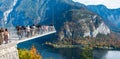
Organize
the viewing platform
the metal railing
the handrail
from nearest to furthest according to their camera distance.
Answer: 1. the viewing platform
2. the metal railing
3. the handrail

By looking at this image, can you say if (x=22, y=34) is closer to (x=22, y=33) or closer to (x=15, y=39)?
(x=22, y=33)

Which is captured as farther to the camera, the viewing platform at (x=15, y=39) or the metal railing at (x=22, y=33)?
the metal railing at (x=22, y=33)

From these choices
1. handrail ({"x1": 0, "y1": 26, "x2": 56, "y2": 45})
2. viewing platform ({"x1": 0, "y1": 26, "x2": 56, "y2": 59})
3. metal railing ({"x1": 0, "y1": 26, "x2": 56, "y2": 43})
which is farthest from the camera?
handrail ({"x1": 0, "y1": 26, "x2": 56, "y2": 45})

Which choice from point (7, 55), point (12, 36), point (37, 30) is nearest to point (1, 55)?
point (7, 55)

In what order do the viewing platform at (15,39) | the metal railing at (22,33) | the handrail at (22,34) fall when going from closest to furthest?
the viewing platform at (15,39), the metal railing at (22,33), the handrail at (22,34)

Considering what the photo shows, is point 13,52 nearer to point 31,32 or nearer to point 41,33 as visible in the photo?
point 31,32

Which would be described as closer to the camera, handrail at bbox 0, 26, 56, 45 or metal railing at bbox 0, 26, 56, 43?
metal railing at bbox 0, 26, 56, 43

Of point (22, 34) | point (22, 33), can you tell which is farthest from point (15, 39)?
point (22, 33)

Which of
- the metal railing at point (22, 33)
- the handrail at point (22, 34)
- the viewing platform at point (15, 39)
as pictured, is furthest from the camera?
the handrail at point (22, 34)

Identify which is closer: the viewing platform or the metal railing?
the viewing platform

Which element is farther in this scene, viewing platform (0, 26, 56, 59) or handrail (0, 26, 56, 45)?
handrail (0, 26, 56, 45)

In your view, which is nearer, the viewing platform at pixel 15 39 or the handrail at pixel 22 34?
the viewing platform at pixel 15 39
